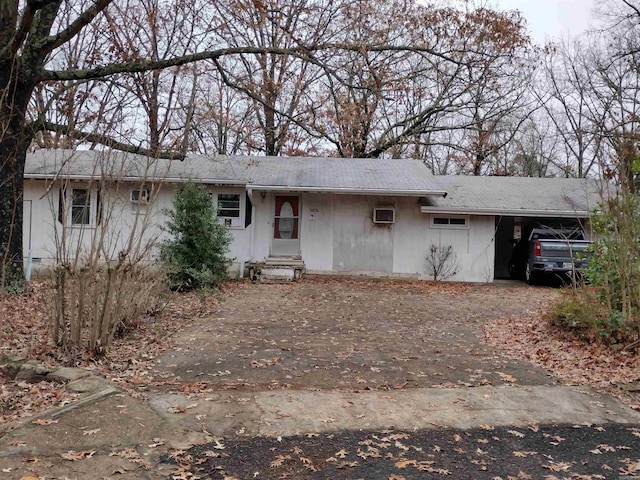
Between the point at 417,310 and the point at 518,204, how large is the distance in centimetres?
731

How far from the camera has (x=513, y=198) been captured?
1661 centimetres

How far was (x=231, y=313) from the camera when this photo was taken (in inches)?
387

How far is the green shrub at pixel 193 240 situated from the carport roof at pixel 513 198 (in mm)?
6521

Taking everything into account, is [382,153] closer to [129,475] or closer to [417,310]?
[417,310]

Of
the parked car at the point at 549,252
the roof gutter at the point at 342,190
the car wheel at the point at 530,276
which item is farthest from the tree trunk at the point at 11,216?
the car wheel at the point at 530,276

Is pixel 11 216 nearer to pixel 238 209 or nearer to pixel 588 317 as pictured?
pixel 238 209

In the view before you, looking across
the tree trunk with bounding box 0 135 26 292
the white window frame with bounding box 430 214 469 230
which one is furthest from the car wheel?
the tree trunk with bounding box 0 135 26 292

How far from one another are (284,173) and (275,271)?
3.62 metres

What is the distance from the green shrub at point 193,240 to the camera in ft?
40.5

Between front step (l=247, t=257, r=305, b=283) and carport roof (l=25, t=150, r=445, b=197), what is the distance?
2.21 metres

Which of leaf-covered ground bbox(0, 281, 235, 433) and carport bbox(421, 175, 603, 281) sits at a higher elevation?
carport bbox(421, 175, 603, 281)

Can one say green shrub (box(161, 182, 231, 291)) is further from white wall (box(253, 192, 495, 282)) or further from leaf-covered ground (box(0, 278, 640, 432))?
white wall (box(253, 192, 495, 282))

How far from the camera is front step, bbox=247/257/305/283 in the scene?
14.6 m

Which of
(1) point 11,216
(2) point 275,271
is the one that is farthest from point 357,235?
(1) point 11,216
